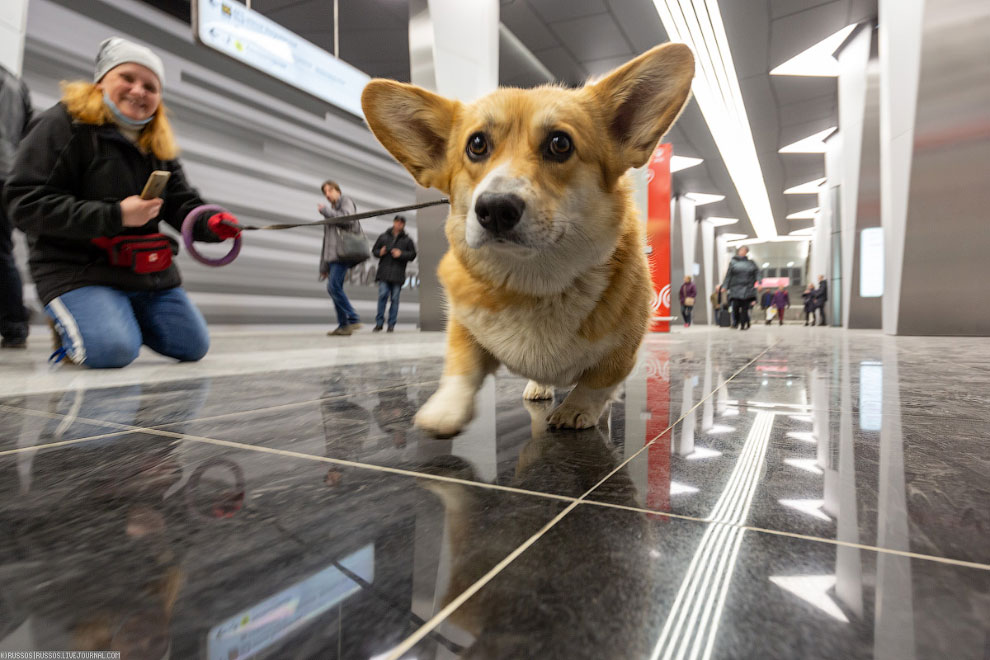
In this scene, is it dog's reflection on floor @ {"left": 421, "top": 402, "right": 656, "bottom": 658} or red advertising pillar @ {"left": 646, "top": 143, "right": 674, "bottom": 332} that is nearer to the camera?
dog's reflection on floor @ {"left": 421, "top": 402, "right": 656, "bottom": 658}

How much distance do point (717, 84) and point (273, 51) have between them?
7.61 m

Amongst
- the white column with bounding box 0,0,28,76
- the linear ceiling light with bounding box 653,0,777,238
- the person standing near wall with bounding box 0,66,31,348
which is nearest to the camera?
the person standing near wall with bounding box 0,66,31,348

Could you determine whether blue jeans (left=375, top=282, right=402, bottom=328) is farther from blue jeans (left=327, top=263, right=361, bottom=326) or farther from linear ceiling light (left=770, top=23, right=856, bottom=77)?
linear ceiling light (left=770, top=23, right=856, bottom=77)

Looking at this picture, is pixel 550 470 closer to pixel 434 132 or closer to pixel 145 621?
pixel 145 621

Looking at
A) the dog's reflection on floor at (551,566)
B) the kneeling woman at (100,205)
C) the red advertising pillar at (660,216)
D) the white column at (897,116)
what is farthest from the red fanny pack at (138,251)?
the red advertising pillar at (660,216)

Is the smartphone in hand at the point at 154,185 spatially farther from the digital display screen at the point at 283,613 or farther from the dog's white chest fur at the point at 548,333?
the digital display screen at the point at 283,613

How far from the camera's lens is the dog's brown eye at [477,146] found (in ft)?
4.43

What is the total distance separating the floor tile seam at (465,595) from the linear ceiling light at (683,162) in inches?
537

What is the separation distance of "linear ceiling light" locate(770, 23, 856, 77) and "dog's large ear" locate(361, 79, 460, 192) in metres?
9.35

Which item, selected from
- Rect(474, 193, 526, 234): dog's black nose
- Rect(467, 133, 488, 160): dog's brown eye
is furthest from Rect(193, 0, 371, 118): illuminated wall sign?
Rect(474, 193, 526, 234): dog's black nose

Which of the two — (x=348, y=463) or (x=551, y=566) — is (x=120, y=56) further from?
(x=551, y=566)

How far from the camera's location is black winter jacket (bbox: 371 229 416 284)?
7.15m

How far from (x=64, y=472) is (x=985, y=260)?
287 inches

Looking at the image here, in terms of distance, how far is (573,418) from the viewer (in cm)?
129
